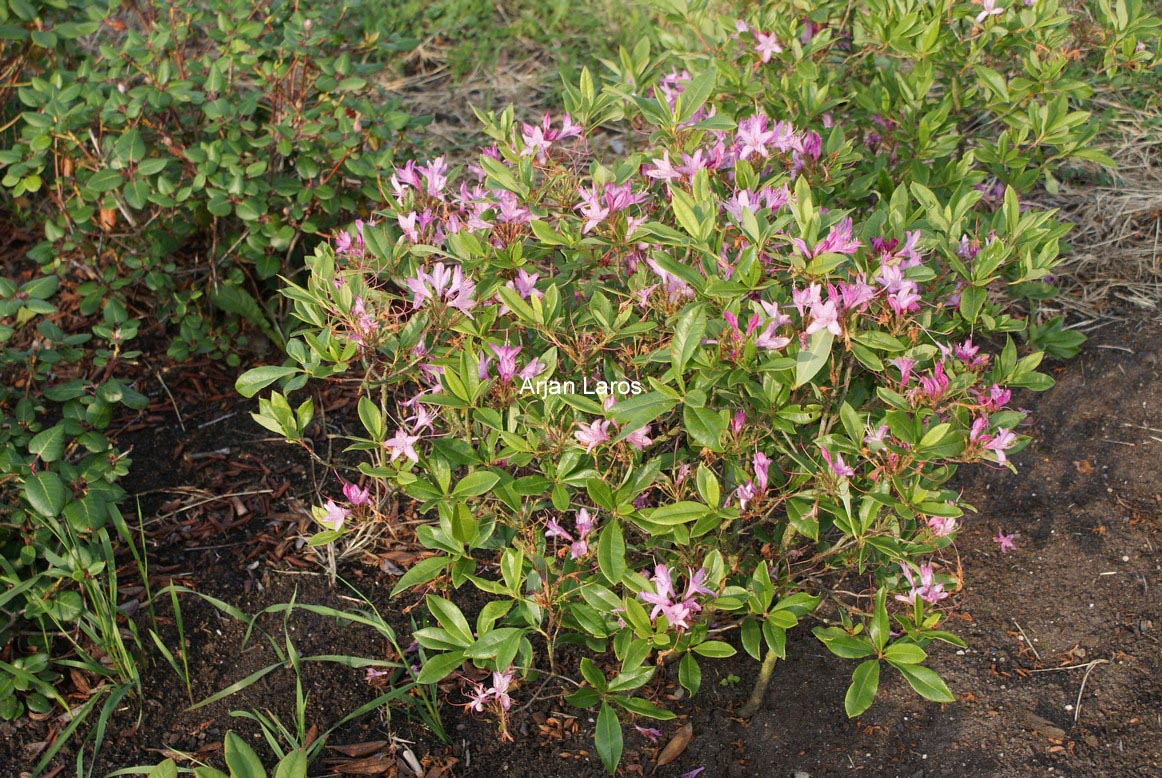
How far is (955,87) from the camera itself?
2.73m

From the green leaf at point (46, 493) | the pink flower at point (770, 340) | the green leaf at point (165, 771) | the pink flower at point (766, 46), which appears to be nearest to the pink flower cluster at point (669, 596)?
the pink flower at point (770, 340)

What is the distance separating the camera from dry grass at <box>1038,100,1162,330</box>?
3305mm

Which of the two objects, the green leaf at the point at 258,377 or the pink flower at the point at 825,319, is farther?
the green leaf at the point at 258,377

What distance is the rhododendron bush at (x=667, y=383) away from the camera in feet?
5.89

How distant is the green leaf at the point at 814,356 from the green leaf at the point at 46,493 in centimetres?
166

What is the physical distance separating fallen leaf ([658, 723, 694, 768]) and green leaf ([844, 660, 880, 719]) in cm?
52

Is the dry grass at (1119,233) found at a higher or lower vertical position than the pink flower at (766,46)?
lower

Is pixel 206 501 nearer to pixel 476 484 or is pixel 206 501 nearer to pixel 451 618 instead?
pixel 451 618

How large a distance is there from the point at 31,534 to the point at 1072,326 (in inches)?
120

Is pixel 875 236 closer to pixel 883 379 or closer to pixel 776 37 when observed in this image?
pixel 883 379

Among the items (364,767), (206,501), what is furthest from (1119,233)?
(206,501)

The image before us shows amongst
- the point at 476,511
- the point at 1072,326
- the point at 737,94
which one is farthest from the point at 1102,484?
the point at 476,511

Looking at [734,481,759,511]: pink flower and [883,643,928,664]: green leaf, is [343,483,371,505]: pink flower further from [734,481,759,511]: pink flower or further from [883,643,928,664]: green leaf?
[883,643,928,664]: green leaf

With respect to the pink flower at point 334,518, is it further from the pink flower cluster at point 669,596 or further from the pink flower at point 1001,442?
the pink flower at point 1001,442
